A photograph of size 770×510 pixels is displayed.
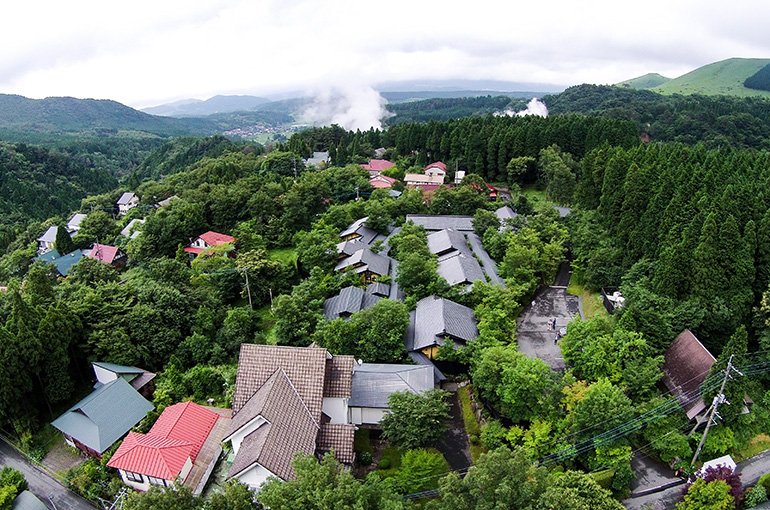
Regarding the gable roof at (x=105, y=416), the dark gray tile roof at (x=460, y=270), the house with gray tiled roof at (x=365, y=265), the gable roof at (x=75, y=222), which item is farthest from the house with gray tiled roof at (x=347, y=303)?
the gable roof at (x=75, y=222)

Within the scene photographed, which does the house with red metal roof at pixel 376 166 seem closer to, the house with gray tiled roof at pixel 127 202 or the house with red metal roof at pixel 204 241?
the house with red metal roof at pixel 204 241

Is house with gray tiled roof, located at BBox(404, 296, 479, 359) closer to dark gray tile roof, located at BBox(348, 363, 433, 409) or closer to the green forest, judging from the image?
the green forest

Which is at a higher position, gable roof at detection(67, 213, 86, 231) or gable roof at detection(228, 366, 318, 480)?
gable roof at detection(228, 366, 318, 480)

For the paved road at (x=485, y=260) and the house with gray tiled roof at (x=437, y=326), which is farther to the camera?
the paved road at (x=485, y=260)

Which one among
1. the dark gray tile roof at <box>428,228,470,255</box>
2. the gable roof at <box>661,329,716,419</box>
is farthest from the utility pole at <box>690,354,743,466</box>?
the dark gray tile roof at <box>428,228,470,255</box>

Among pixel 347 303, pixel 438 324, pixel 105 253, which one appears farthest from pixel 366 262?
pixel 105 253

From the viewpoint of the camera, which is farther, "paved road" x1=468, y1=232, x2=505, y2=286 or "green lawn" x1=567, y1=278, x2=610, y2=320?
"paved road" x1=468, y1=232, x2=505, y2=286

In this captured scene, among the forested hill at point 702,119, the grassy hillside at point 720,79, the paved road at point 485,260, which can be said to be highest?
the grassy hillside at point 720,79
